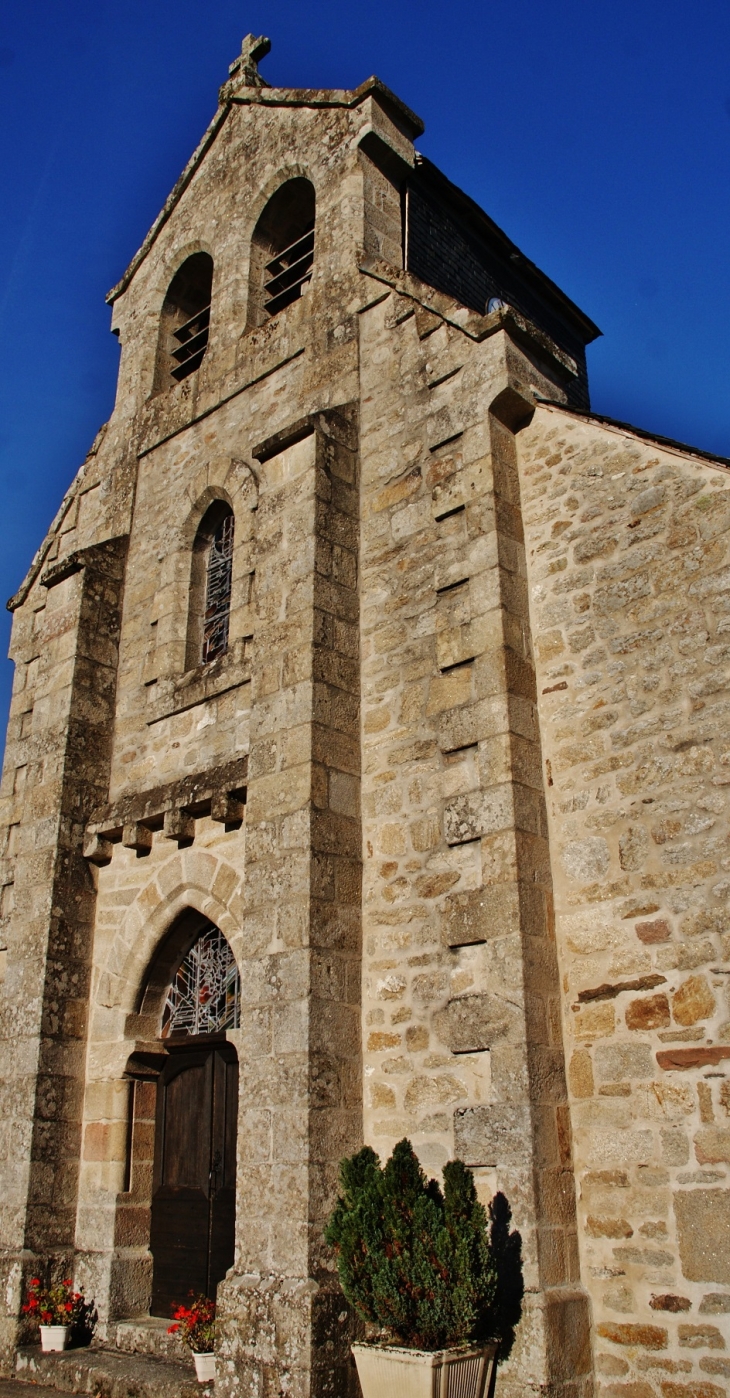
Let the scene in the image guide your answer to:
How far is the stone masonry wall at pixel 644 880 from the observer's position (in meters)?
4.91

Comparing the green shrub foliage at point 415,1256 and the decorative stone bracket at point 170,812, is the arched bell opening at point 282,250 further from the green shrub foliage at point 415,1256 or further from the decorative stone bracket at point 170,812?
the green shrub foliage at point 415,1256

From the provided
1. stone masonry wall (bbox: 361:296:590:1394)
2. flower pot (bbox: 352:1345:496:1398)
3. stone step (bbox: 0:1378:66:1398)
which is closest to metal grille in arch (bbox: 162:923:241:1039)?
stone masonry wall (bbox: 361:296:590:1394)

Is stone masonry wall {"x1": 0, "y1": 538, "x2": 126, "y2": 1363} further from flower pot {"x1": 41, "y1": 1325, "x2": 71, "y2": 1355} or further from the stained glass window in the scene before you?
the stained glass window

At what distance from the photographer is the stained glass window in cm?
891

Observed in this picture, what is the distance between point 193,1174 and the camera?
7.30 metres

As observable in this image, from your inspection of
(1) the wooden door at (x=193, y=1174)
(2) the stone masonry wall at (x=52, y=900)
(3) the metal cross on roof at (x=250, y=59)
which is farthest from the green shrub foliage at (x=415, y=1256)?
(3) the metal cross on roof at (x=250, y=59)

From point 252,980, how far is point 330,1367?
1897 mm

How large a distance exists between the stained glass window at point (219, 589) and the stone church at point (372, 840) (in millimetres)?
37

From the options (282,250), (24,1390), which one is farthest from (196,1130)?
(282,250)

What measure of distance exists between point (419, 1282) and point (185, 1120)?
327cm

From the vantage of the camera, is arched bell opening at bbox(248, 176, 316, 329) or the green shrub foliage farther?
arched bell opening at bbox(248, 176, 316, 329)

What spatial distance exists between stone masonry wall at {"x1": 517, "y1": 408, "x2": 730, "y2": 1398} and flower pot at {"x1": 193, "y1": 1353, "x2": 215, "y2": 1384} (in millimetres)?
2204

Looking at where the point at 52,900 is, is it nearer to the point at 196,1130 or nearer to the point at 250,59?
the point at 196,1130

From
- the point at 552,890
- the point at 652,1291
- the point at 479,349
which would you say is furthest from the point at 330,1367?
the point at 479,349
